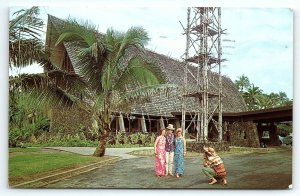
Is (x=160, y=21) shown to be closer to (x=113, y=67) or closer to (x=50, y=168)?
(x=113, y=67)

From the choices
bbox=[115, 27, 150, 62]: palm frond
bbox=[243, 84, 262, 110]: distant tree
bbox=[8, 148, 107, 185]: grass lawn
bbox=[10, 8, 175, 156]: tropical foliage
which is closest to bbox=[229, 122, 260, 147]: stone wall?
bbox=[243, 84, 262, 110]: distant tree

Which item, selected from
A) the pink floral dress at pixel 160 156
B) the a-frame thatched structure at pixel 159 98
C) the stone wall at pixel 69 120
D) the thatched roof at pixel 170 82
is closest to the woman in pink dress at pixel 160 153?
the pink floral dress at pixel 160 156

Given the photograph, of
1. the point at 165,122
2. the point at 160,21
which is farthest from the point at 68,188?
the point at 160,21

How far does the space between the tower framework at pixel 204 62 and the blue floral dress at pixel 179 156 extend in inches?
7.0

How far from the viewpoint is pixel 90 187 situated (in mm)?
6473

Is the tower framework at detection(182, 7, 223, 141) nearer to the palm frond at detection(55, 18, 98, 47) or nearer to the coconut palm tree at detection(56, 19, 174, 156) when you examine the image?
the coconut palm tree at detection(56, 19, 174, 156)

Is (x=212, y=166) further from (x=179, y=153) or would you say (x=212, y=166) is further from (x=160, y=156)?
(x=160, y=156)

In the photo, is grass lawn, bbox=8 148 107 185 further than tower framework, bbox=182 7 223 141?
No

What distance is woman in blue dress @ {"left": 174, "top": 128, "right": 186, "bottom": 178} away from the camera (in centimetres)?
659

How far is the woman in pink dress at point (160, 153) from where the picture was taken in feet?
21.7

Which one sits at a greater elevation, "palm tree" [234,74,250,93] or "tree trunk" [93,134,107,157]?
"palm tree" [234,74,250,93]

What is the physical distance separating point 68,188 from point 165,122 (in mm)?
1674

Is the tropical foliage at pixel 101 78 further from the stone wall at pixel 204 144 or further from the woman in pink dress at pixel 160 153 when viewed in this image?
the stone wall at pixel 204 144

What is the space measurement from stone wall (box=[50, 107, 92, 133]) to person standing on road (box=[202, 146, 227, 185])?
176 centimetres
